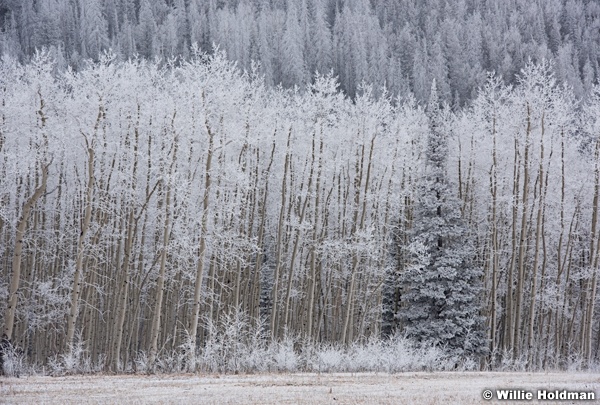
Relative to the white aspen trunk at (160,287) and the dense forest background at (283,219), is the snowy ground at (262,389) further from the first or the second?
the white aspen trunk at (160,287)

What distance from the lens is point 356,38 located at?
104m

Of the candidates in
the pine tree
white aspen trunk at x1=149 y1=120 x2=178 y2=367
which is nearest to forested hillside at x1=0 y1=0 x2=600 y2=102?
the pine tree

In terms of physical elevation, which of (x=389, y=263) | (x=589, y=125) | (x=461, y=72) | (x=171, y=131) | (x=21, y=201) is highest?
(x=461, y=72)

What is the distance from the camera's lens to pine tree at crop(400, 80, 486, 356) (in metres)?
26.7

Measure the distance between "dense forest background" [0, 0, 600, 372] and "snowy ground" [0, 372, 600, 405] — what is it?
3.14 metres

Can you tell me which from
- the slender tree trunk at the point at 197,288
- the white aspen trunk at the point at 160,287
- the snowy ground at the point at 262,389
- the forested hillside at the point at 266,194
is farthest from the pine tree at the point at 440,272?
the white aspen trunk at the point at 160,287

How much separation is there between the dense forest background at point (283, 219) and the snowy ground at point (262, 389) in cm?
314

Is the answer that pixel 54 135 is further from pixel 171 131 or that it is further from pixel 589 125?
pixel 589 125

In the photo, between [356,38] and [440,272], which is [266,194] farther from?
[356,38]

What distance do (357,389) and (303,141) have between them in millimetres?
18549

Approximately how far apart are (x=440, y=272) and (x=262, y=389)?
15699 millimetres

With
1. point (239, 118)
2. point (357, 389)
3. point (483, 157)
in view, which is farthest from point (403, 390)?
point (483, 157)

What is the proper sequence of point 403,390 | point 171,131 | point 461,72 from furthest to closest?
point 461,72, point 171,131, point 403,390

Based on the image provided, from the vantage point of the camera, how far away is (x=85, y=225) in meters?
20.5
